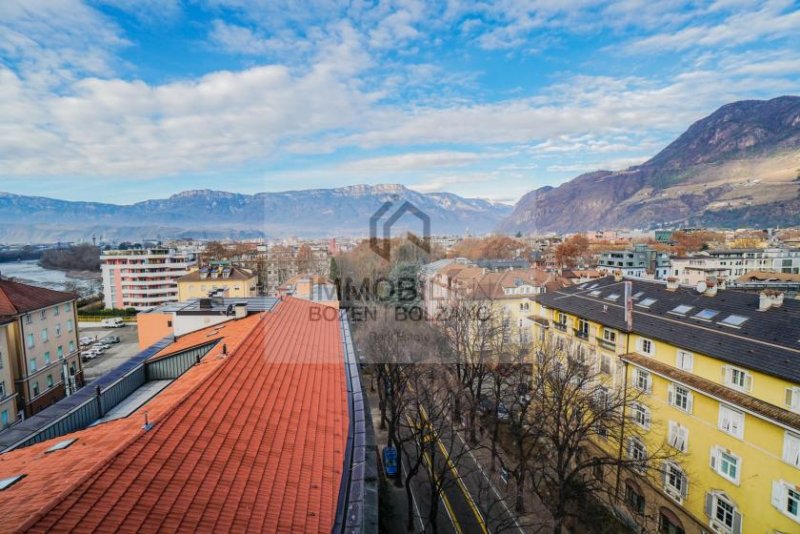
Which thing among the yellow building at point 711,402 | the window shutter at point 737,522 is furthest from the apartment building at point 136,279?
the window shutter at point 737,522

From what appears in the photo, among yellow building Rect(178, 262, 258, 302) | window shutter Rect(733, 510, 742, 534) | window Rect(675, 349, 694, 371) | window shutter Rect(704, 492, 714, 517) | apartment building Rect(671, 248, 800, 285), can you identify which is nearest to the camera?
window shutter Rect(733, 510, 742, 534)

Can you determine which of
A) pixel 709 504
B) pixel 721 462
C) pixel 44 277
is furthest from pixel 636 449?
pixel 44 277

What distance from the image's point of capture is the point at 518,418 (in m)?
22.1

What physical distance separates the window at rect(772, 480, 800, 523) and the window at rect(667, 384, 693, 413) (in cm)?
312

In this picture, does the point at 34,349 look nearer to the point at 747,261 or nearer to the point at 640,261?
the point at 640,261

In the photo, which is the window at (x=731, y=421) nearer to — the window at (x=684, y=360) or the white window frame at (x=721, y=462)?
the white window frame at (x=721, y=462)

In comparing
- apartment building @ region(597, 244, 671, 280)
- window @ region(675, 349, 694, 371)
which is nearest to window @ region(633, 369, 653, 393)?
window @ region(675, 349, 694, 371)

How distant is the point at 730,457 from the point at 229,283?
1711 inches

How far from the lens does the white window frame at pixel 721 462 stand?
1174cm

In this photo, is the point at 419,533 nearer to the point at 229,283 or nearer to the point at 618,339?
the point at 618,339

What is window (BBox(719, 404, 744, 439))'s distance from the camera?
38.4ft

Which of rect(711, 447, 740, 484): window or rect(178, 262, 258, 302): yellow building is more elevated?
rect(178, 262, 258, 302): yellow building

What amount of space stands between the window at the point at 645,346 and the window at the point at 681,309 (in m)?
1.87

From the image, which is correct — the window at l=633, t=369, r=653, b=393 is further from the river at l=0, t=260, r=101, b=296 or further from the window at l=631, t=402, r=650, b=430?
the river at l=0, t=260, r=101, b=296
